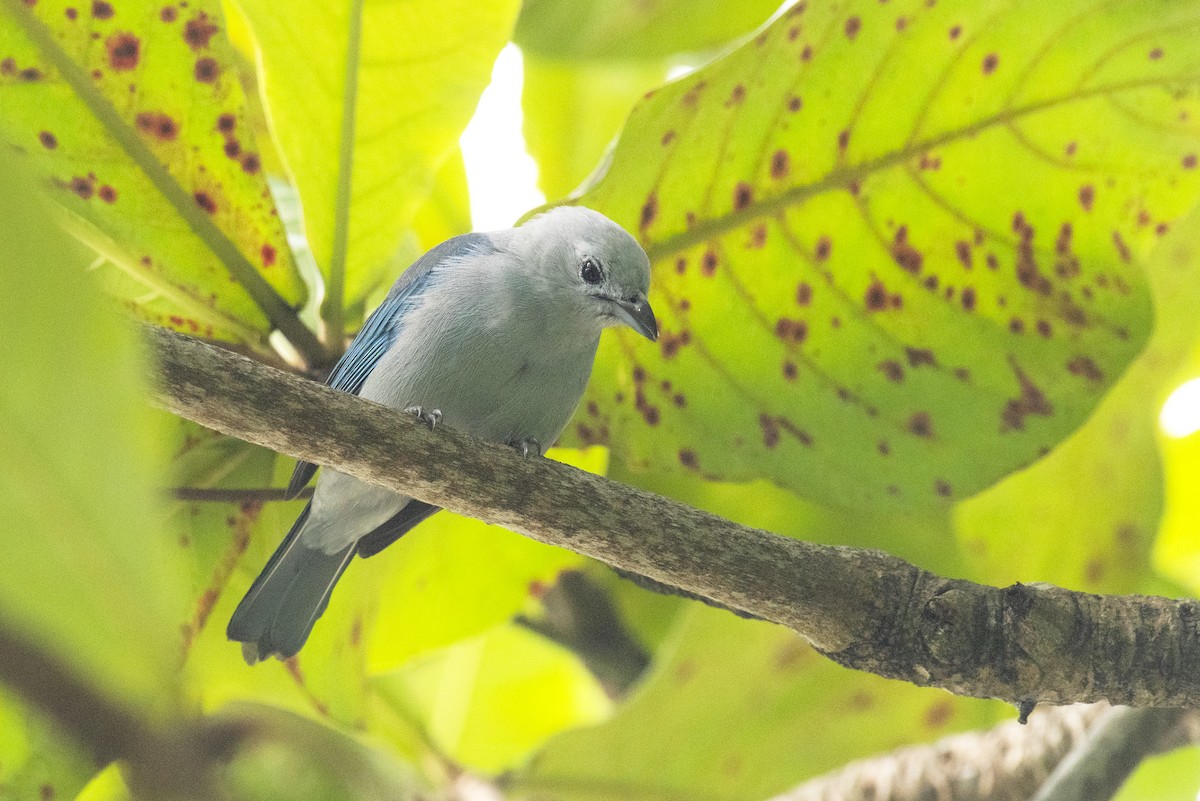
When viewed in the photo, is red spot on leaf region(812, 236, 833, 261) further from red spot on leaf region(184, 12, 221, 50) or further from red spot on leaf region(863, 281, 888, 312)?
red spot on leaf region(184, 12, 221, 50)

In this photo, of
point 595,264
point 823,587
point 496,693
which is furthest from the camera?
point 496,693

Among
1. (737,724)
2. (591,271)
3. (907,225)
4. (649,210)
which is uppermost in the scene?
(907,225)

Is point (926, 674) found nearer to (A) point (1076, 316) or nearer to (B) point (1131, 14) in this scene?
(A) point (1076, 316)

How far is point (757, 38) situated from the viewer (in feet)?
7.56

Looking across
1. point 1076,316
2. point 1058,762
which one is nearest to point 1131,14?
point 1076,316

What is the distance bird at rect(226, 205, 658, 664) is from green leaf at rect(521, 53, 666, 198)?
1.27ft

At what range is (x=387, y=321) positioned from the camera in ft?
8.92

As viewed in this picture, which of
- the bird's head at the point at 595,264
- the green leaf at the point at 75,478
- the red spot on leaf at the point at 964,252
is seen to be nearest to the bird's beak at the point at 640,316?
the bird's head at the point at 595,264

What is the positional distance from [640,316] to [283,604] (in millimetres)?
1036

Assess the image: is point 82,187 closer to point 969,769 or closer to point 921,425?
point 921,425

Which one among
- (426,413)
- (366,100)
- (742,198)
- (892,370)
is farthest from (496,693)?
(366,100)

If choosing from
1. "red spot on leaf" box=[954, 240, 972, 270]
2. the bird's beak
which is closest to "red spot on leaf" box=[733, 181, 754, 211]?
the bird's beak

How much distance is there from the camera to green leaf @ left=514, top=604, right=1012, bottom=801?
2738mm

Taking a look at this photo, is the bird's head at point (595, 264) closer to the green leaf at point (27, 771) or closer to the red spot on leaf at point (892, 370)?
the red spot on leaf at point (892, 370)
